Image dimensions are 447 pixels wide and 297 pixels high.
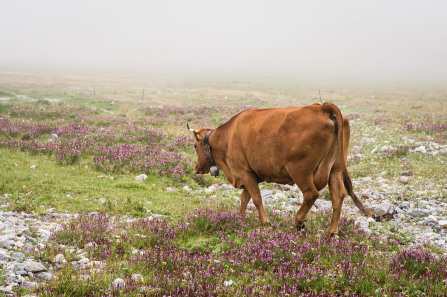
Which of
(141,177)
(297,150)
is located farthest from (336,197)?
(141,177)

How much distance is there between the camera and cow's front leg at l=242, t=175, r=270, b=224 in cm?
749

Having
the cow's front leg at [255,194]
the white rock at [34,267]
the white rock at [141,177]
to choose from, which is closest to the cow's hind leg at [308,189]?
the cow's front leg at [255,194]

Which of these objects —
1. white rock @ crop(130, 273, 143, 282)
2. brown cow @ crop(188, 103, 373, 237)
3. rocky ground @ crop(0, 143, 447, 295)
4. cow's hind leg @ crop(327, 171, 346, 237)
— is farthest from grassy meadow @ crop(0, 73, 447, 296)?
brown cow @ crop(188, 103, 373, 237)

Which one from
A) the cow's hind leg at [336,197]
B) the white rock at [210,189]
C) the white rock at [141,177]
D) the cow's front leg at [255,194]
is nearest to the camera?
the cow's hind leg at [336,197]

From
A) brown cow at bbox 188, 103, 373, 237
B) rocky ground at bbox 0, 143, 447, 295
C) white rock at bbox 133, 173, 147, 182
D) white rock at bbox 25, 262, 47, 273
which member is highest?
brown cow at bbox 188, 103, 373, 237

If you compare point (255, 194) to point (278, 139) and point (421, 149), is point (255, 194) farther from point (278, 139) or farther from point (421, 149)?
point (421, 149)

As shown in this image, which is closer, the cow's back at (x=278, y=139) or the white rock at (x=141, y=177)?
the cow's back at (x=278, y=139)

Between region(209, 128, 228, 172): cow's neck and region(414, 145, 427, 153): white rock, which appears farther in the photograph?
region(414, 145, 427, 153): white rock

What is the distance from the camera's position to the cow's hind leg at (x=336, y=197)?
6.59 m

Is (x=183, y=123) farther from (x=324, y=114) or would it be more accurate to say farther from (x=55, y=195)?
(x=324, y=114)

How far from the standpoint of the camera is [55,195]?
9.42 metres

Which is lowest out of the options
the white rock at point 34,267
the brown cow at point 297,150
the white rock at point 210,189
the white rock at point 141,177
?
the white rock at point 210,189

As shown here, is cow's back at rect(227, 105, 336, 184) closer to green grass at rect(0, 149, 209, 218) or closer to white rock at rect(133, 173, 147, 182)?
green grass at rect(0, 149, 209, 218)

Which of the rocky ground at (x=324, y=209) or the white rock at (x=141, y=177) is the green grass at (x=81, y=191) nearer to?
the white rock at (x=141, y=177)
